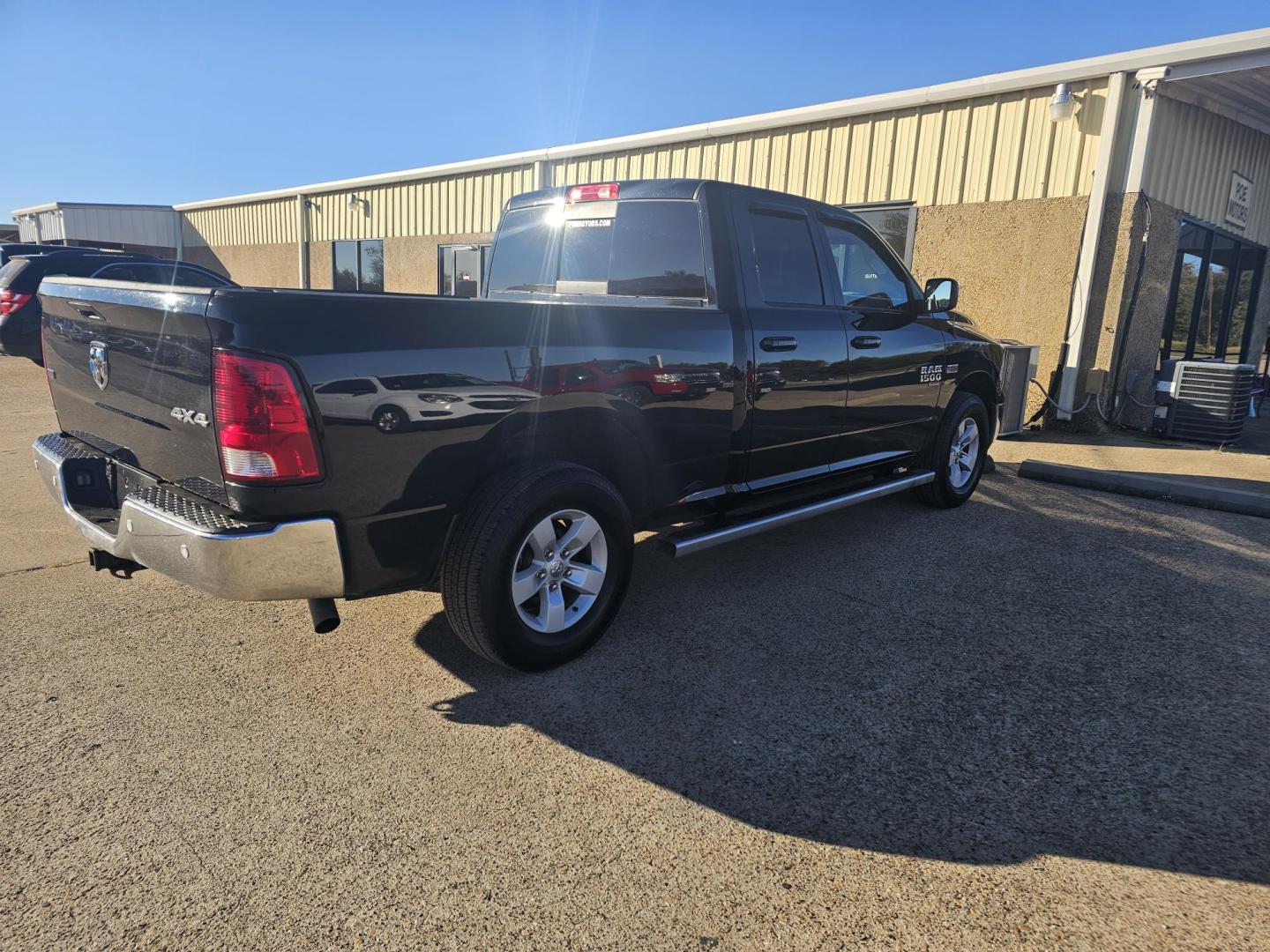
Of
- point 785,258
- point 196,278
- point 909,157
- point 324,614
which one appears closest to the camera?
point 324,614

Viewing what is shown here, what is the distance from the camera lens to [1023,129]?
902 cm

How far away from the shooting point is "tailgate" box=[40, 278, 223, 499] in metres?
2.49

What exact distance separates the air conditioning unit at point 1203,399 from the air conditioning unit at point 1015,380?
165 centimetres

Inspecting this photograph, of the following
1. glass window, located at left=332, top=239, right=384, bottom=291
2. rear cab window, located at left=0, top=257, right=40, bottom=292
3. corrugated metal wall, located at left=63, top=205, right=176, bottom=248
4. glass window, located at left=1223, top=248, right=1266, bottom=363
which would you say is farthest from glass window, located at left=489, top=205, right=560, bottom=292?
corrugated metal wall, located at left=63, top=205, right=176, bottom=248

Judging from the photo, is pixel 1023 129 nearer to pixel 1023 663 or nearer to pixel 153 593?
pixel 1023 663

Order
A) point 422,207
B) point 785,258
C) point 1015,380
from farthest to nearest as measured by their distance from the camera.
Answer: point 422,207, point 1015,380, point 785,258

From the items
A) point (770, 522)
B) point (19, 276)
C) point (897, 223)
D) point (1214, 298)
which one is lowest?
point (770, 522)

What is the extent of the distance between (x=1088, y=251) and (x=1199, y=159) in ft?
7.72

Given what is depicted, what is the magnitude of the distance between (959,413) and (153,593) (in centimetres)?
501

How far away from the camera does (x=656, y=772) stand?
2574mm

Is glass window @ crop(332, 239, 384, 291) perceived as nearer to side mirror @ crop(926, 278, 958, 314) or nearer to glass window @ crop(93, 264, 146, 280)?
glass window @ crop(93, 264, 146, 280)

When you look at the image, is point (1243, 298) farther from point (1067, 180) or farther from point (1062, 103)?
point (1062, 103)

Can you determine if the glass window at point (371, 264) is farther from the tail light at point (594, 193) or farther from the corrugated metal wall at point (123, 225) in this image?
the tail light at point (594, 193)

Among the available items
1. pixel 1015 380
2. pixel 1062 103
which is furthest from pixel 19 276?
pixel 1062 103
